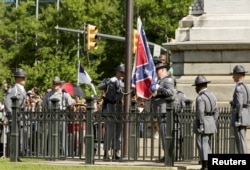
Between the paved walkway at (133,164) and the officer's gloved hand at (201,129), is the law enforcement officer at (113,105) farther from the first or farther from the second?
the officer's gloved hand at (201,129)

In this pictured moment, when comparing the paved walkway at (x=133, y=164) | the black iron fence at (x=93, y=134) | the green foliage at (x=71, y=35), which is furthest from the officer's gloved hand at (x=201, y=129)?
the green foliage at (x=71, y=35)

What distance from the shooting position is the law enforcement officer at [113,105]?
2272 cm

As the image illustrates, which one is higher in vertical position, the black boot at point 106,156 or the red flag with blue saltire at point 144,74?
the red flag with blue saltire at point 144,74

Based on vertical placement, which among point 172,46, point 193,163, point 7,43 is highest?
point 7,43

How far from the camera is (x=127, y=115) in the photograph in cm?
2242

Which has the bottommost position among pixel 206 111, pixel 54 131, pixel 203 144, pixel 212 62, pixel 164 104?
pixel 203 144

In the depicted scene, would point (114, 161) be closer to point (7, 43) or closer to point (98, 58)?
point (98, 58)

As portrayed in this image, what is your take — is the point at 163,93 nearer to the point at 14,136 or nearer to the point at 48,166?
the point at 48,166

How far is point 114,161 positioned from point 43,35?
53.9 m

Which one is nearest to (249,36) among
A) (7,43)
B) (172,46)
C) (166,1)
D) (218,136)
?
(172,46)

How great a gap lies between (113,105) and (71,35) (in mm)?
50838

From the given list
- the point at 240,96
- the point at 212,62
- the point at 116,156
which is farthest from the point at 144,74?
the point at 240,96

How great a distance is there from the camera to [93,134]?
22594mm

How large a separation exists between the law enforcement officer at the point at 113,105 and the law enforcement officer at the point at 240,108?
2.46m
